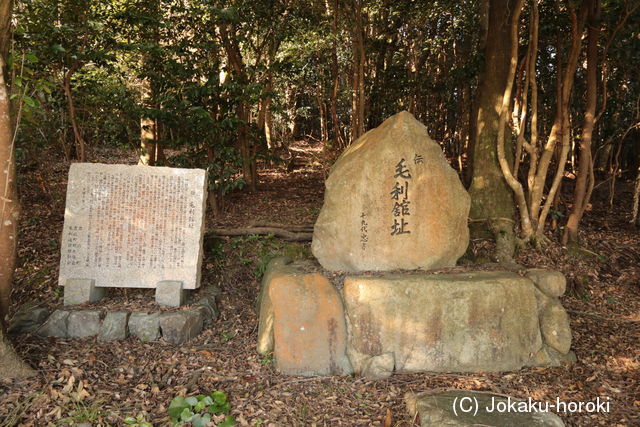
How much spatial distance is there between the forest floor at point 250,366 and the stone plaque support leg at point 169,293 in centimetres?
12

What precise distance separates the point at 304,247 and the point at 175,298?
187cm

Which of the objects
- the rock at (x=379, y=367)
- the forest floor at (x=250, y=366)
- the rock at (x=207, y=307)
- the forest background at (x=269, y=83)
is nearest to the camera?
the forest floor at (x=250, y=366)

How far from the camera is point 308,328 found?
13.6ft

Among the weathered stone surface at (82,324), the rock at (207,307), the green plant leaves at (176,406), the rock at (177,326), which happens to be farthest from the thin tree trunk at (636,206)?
the weathered stone surface at (82,324)

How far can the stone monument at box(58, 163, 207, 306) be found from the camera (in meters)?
4.79

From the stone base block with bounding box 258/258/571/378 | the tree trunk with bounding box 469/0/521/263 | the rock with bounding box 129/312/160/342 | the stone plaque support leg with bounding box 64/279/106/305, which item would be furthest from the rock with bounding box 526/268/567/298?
the stone plaque support leg with bounding box 64/279/106/305

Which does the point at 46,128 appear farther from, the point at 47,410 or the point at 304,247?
the point at 47,410

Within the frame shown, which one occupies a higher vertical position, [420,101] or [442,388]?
[420,101]

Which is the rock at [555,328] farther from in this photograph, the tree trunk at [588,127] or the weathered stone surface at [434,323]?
the tree trunk at [588,127]

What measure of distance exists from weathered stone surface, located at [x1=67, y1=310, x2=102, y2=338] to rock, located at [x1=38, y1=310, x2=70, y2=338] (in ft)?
0.15

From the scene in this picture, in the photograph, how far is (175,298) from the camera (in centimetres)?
488

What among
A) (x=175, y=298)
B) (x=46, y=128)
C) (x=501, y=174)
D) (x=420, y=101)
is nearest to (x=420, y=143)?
(x=501, y=174)

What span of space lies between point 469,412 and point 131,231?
367cm

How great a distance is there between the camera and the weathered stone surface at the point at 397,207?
448 centimetres
